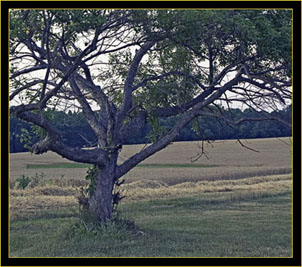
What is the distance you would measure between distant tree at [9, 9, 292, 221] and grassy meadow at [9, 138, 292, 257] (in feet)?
4.02

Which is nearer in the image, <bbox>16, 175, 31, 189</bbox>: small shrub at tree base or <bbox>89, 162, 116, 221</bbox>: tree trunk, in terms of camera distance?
<bbox>89, 162, 116, 221</bbox>: tree trunk

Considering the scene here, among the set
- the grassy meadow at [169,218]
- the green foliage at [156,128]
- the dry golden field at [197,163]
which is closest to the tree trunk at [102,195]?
the grassy meadow at [169,218]

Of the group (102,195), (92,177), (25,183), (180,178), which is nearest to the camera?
(102,195)

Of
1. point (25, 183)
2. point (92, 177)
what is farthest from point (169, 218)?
point (25, 183)

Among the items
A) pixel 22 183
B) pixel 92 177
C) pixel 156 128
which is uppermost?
pixel 156 128

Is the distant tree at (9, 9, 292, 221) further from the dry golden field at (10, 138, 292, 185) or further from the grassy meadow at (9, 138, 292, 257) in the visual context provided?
the dry golden field at (10, 138, 292, 185)

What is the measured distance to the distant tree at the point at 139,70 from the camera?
1255 cm

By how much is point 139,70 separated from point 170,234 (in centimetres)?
438

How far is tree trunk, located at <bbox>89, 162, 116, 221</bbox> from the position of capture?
14.4 meters

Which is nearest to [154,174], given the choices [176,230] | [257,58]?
[176,230]

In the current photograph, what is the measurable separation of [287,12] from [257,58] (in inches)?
46.8

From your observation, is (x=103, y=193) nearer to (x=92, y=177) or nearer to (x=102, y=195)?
(x=102, y=195)

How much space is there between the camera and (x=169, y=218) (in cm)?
1836

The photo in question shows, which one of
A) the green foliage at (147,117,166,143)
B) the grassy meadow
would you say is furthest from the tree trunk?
the green foliage at (147,117,166,143)
